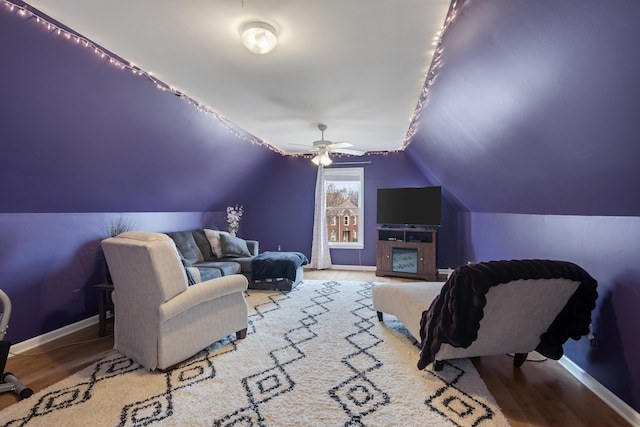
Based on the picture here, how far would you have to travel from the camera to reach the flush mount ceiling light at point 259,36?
1.95m

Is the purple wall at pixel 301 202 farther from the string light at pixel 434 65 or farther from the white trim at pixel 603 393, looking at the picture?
the white trim at pixel 603 393

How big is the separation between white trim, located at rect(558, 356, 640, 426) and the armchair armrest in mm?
2720

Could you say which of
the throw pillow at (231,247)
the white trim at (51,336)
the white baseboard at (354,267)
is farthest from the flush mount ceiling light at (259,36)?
the white baseboard at (354,267)

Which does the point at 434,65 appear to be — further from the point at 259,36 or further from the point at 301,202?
the point at 301,202

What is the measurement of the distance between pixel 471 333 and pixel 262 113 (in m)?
3.16

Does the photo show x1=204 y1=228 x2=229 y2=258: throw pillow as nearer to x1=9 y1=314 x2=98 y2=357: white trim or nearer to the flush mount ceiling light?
x1=9 y1=314 x2=98 y2=357: white trim

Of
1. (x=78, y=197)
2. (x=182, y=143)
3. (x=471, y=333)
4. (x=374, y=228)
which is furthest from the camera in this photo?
(x=374, y=228)

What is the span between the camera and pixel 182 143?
11.8 ft

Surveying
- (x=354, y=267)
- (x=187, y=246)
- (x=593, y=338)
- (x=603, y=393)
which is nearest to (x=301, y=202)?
(x=354, y=267)

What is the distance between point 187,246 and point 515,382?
162 inches

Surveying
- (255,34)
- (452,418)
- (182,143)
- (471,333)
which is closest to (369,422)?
(452,418)

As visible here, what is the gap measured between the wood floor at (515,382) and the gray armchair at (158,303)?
1.42 ft

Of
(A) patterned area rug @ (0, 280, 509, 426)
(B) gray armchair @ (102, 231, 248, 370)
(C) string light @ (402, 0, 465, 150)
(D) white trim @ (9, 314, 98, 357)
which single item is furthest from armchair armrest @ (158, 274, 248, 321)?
(C) string light @ (402, 0, 465, 150)

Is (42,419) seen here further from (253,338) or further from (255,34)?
(255,34)
